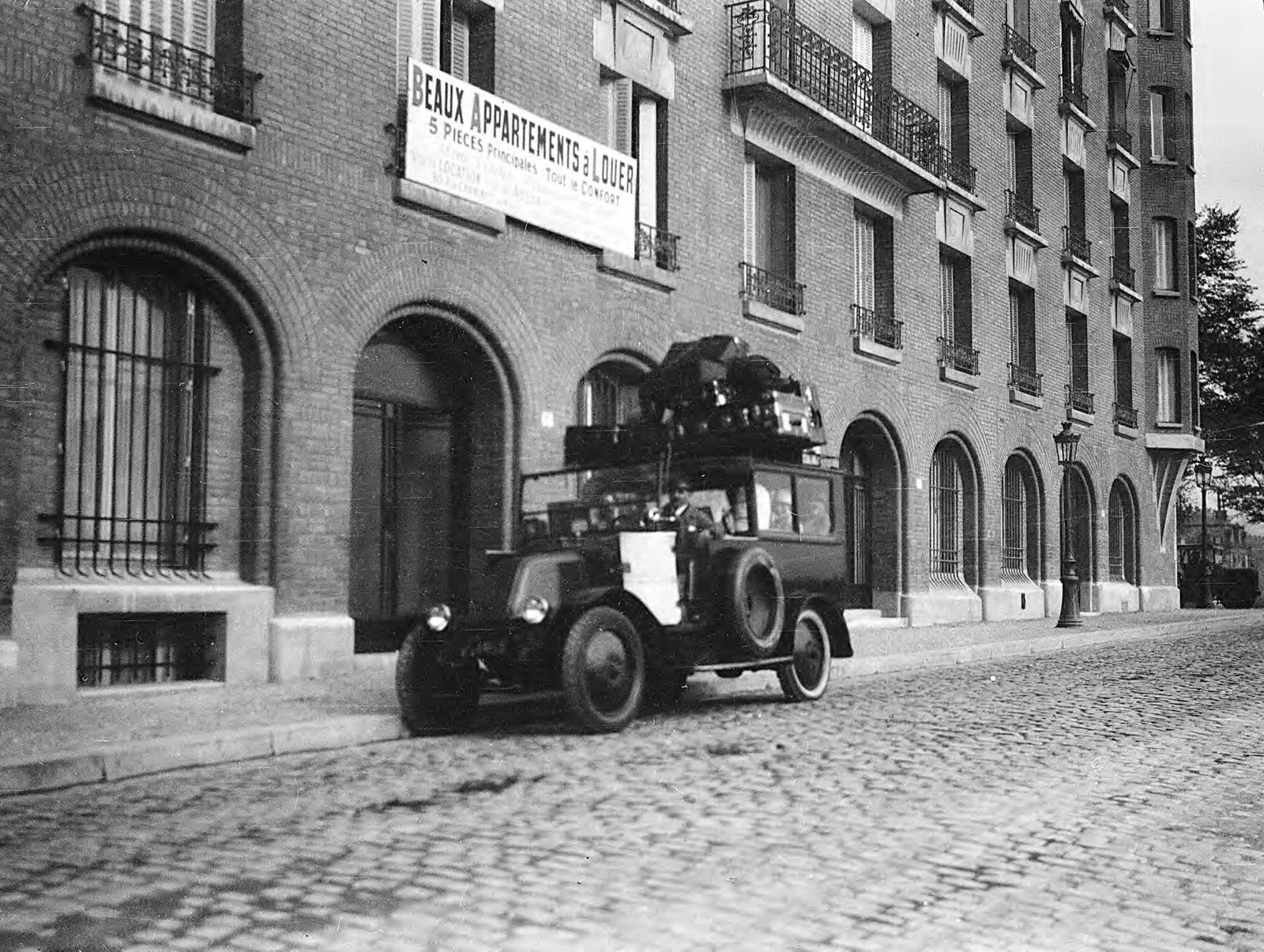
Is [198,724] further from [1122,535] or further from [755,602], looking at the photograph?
[1122,535]

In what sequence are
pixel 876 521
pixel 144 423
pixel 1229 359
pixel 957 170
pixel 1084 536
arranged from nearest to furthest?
pixel 144 423 → pixel 876 521 → pixel 957 170 → pixel 1084 536 → pixel 1229 359

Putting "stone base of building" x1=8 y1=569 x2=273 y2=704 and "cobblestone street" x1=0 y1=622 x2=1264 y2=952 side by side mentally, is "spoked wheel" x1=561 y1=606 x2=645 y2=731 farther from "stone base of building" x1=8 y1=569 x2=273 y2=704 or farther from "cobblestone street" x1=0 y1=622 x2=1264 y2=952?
"stone base of building" x1=8 y1=569 x2=273 y2=704

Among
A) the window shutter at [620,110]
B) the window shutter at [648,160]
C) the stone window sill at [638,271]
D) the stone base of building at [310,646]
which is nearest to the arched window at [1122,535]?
the stone window sill at [638,271]

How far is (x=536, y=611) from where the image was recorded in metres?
8.47

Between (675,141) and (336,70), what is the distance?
540cm

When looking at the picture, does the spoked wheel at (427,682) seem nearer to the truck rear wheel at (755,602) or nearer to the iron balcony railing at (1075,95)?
the truck rear wheel at (755,602)

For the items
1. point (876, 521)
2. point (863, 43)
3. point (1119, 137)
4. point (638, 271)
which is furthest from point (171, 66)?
point (1119, 137)

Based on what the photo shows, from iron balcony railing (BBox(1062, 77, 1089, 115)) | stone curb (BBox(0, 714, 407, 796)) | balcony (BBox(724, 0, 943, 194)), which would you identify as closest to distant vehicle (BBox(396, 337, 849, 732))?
stone curb (BBox(0, 714, 407, 796))

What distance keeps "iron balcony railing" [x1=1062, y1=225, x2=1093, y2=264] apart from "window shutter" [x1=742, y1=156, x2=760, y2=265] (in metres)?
12.2

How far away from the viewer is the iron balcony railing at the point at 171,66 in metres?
10.1

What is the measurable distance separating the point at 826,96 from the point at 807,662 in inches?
424

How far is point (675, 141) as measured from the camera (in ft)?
53.2

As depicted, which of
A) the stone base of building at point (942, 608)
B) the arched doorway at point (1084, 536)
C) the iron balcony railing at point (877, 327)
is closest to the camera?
the iron balcony railing at point (877, 327)

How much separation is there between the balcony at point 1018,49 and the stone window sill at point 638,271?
498 inches
